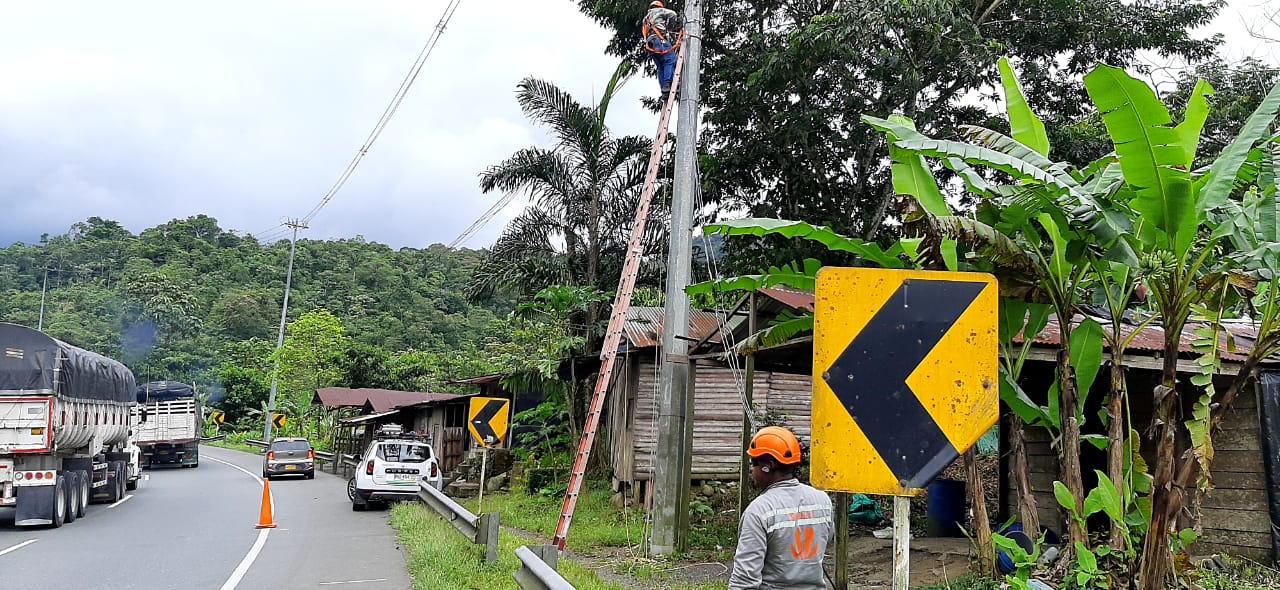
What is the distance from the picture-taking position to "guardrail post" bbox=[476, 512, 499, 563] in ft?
35.6

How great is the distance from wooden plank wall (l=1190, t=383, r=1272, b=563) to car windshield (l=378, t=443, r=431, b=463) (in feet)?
51.2

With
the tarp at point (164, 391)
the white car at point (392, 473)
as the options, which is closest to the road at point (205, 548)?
the white car at point (392, 473)

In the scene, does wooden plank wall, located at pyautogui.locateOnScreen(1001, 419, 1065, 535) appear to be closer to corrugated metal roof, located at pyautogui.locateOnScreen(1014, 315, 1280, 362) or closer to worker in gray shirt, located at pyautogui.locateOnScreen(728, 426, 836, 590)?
corrugated metal roof, located at pyautogui.locateOnScreen(1014, 315, 1280, 362)

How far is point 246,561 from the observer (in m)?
12.7

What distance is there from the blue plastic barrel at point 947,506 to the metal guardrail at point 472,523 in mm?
6353

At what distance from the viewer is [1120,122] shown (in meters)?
5.77

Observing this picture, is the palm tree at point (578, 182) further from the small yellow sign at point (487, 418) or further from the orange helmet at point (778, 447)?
the orange helmet at point (778, 447)

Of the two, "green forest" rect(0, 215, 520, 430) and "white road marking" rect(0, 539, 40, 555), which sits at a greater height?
"green forest" rect(0, 215, 520, 430)

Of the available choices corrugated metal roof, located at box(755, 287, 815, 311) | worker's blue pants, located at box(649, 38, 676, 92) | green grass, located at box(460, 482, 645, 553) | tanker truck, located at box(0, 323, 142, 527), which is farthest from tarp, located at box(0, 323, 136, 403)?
corrugated metal roof, located at box(755, 287, 815, 311)

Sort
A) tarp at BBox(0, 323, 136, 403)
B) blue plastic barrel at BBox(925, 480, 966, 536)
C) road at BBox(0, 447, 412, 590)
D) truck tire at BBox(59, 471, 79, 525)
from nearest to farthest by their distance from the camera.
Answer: road at BBox(0, 447, 412, 590) → blue plastic barrel at BBox(925, 480, 966, 536) → tarp at BBox(0, 323, 136, 403) → truck tire at BBox(59, 471, 79, 525)

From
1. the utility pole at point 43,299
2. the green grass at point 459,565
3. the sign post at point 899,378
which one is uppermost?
the utility pole at point 43,299

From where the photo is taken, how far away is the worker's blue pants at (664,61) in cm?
1366

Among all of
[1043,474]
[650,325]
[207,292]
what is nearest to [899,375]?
[1043,474]

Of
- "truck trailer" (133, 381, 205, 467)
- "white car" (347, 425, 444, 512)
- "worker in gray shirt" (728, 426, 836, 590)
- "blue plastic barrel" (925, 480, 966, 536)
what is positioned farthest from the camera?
"truck trailer" (133, 381, 205, 467)
